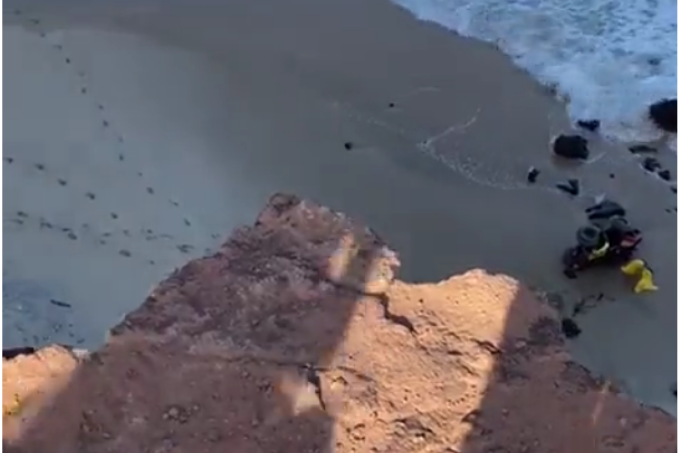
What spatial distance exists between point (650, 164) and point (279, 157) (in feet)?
7.85

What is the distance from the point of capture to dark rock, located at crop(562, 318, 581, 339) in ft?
19.8

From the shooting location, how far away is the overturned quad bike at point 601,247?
6426mm

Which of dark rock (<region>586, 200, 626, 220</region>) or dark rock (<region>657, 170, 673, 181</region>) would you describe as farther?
dark rock (<region>657, 170, 673, 181</region>)

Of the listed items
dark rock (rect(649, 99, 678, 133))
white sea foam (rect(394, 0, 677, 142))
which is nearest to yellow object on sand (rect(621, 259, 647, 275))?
white sea foam (rect(394, 0, 677, 142))

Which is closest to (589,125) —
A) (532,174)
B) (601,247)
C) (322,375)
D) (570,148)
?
(570,148)

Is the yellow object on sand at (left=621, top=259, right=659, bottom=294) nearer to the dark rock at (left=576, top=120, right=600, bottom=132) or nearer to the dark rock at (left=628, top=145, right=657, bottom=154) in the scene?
the dark rock at (left=628, top=145, right=657, bottom=154)

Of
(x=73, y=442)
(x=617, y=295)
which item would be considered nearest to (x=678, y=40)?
(x=617, y=295)

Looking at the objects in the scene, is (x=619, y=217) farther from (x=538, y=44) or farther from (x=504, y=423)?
(x=504, y=423)

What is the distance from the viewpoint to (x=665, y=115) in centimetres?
777

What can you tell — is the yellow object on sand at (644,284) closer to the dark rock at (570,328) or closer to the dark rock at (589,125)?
the dark rock at (570,328)

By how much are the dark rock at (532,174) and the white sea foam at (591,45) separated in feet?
2.56

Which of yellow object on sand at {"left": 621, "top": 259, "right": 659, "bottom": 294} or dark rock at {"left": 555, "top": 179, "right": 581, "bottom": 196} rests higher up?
dark rock at {"left": 555, "top": 179, "right": 581, "bottom": 196}

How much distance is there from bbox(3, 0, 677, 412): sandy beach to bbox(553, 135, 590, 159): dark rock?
0.28 feet

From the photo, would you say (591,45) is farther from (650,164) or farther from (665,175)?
(665,175)
